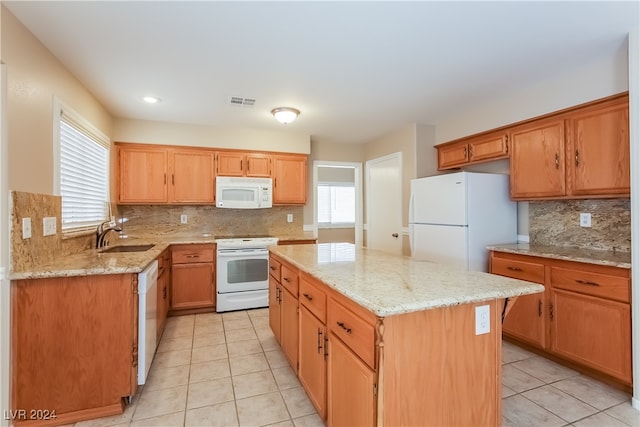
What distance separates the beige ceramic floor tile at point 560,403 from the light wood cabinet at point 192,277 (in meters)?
3.21

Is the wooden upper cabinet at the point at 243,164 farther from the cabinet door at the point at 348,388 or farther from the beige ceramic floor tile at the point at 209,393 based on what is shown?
the cabinet door at the point at 348,388

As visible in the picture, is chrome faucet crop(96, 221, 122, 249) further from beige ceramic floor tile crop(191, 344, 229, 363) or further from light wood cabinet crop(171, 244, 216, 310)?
Answer: beige ceramic floor tile crop(191, 344, 229, 363)

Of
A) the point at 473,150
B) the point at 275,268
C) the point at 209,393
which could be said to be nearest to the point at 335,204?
the point at 473,150

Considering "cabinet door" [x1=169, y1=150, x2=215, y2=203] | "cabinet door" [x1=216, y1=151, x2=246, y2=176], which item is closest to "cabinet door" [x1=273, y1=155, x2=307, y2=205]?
"cabinet door" [x1=216, y1=151, x2=246, y2=176]

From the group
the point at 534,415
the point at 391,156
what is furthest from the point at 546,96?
the point at 534,415

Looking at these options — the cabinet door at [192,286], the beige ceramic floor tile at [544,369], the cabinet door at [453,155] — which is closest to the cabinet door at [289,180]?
the cabinet door at [192,286]

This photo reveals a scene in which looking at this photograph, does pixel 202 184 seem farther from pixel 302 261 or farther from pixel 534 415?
pixel 534 415

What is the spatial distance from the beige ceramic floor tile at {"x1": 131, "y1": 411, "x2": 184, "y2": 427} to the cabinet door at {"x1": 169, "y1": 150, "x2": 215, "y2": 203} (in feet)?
8.95

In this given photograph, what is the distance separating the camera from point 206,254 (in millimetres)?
3797

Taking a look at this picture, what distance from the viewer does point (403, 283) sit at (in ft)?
4.90

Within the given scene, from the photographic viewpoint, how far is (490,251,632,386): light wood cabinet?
212 centimetres

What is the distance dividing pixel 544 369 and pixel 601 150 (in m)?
1.75

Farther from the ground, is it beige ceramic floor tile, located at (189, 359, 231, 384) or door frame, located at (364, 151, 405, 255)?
door frame, located at (364, 151, 405, 255)

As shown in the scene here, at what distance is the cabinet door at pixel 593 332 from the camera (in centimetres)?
210
